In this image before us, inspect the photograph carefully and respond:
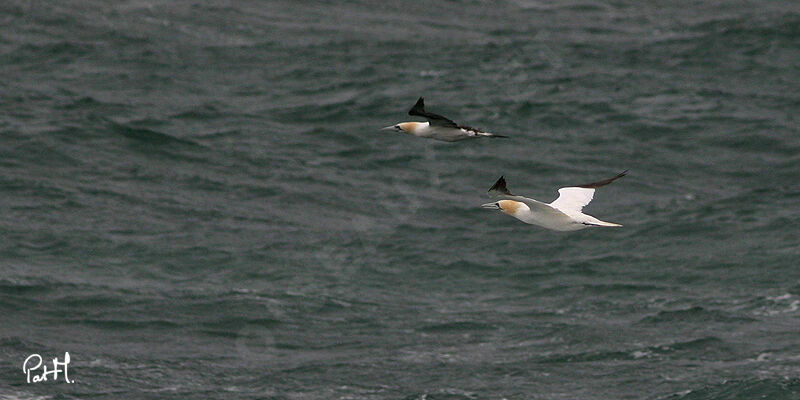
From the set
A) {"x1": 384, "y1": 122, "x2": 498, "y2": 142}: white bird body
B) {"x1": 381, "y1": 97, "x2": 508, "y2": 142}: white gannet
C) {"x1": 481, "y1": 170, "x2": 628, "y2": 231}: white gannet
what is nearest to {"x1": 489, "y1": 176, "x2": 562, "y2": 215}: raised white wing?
{"x1": 481, "y1": 170, "x2": 628, "y2": 231}: white gannet

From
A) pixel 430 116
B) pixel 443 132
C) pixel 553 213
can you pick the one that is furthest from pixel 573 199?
pixel 430 116

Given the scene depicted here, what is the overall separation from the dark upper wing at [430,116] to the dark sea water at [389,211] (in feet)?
40.1

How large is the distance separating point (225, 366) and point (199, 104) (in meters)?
18.2

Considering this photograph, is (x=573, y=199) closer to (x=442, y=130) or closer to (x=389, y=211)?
(x=442, y=130)

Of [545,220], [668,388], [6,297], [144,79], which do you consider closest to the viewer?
[545,220]

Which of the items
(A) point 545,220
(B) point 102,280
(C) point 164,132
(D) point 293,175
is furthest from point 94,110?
(A) point 545,220

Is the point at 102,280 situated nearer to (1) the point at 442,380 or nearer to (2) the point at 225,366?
(2) the point at 225,366

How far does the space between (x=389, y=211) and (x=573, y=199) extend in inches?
821

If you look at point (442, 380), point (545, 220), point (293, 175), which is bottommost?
point (442, 380)

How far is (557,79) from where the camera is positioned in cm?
6022

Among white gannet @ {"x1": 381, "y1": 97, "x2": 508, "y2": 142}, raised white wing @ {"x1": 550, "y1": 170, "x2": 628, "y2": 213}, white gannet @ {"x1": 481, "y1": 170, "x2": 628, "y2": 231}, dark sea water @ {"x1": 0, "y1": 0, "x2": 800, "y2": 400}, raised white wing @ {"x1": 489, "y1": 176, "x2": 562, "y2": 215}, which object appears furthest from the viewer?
dark sea water @ {"x1": 0, "y1": 0, "x2": 800, "y2": 400}

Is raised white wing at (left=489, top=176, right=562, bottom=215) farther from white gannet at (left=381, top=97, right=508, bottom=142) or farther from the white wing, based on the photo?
white gannet at (left=381, top=97, right=508, bottom=142)

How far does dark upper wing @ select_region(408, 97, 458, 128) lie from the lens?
27.7 meters

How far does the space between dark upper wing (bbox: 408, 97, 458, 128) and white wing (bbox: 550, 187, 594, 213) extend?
2.53 m
